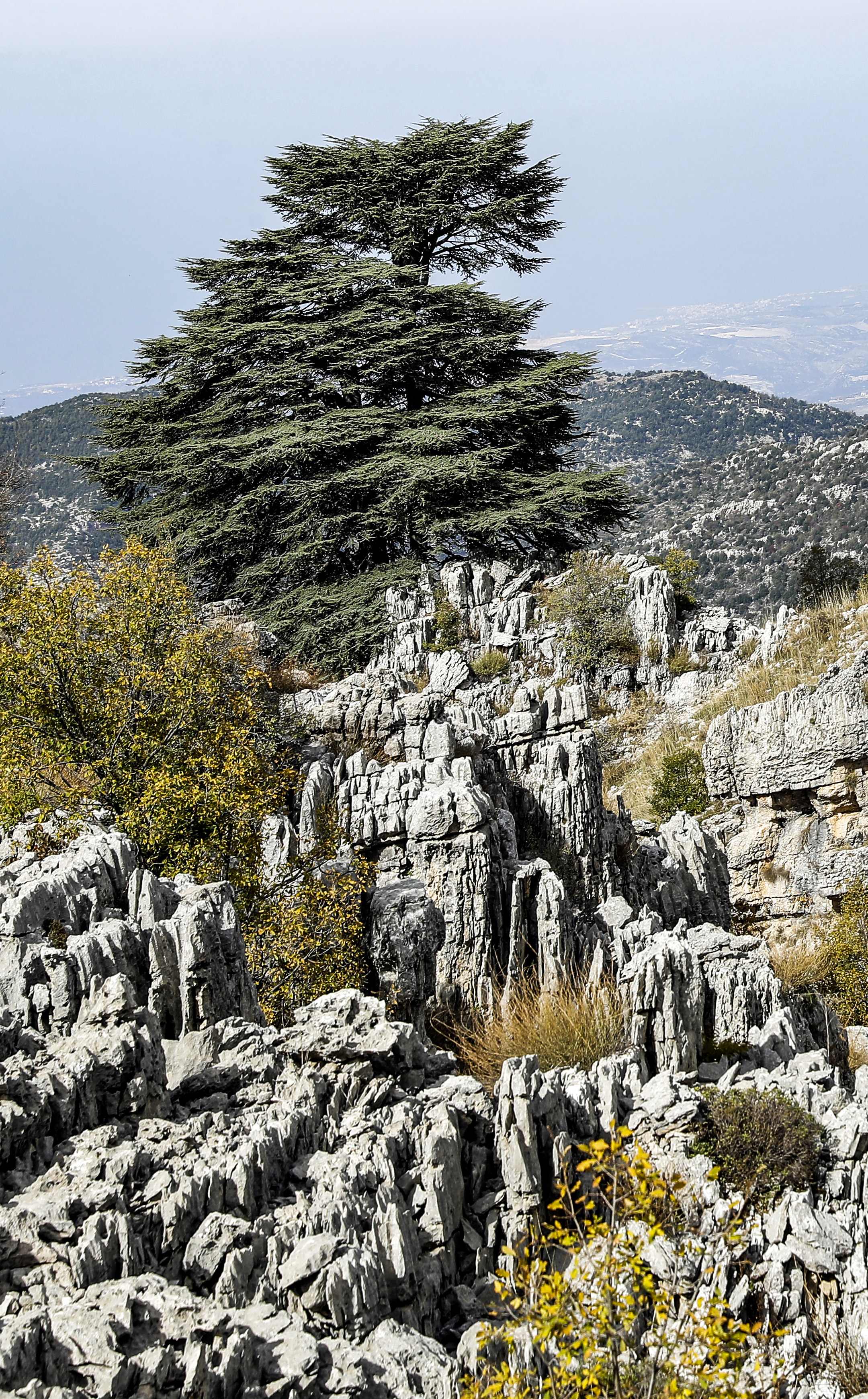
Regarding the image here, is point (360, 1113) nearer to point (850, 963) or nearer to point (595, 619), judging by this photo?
point (850, 963)

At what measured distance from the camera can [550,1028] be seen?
1039 cm

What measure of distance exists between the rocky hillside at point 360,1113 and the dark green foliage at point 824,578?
14.0 meters

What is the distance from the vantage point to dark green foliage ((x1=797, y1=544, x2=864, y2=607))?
1030 inches

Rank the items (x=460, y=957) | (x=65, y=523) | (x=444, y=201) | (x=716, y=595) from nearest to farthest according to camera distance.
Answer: (x=460, y=957) → (x=444, y=201) → (x=716, y=595) → (x=65, y=523)

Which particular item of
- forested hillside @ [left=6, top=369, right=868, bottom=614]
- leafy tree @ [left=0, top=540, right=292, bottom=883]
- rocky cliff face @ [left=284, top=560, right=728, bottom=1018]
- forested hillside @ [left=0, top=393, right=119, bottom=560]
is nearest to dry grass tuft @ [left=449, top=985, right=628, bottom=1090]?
rocky cliff face @ [left=284, top=560, right=728, bottom=1018]

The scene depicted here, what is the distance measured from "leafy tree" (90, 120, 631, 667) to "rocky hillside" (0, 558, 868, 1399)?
14.2 metres

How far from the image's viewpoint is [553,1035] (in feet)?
33.8

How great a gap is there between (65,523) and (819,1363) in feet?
225

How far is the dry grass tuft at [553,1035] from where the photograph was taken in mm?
10070

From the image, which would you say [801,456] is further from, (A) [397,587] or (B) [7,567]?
(B) [7,567]

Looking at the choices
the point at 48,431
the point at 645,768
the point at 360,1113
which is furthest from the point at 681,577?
the point at 48,431

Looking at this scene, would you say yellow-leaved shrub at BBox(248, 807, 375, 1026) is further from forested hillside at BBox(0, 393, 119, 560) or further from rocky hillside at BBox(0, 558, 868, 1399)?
forested hillside at BBox(0, 393, 119, 560)

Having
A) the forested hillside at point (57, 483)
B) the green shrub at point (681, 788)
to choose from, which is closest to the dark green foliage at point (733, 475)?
the green shrub at point (681, 788)

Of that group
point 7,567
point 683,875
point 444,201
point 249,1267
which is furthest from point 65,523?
point 249,1267
